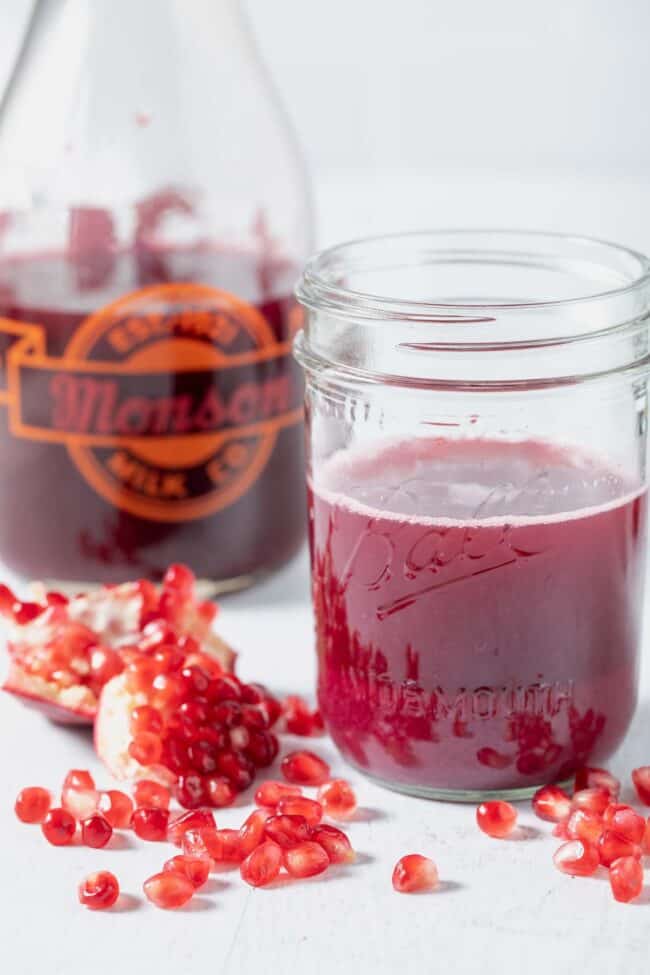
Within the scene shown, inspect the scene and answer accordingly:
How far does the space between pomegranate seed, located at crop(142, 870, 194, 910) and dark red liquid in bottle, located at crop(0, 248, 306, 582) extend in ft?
2.08

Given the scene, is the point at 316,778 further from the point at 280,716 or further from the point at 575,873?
the point at 575,873

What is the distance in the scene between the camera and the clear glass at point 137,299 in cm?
177

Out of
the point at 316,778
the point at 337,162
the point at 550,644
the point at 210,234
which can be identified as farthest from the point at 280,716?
the point at 337,162

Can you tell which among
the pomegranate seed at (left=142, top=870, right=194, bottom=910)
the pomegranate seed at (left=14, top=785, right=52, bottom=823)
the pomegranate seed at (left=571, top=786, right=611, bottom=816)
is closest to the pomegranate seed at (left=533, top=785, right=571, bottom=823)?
the pomegranate seed at (left=571, top=786, right=611, bottom=816)

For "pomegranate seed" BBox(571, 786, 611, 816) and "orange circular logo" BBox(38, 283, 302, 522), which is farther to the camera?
"orange circular logo" BBox(38, 283, 302, 522)

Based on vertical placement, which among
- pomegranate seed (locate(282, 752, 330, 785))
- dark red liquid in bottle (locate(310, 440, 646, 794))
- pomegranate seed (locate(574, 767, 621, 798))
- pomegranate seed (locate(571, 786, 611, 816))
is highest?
dark red liquid in bottle (locate(310, 440, 646, 794))

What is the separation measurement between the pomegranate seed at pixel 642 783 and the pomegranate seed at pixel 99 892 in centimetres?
48

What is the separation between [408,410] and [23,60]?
81cm

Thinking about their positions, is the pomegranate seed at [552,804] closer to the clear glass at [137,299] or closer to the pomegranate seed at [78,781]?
the pomegranate seed at [78,781]

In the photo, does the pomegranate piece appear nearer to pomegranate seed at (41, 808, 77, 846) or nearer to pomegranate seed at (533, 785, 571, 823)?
pomegranate seed at (533, 785, 571, 823)

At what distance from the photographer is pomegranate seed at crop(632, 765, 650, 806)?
1.39 m

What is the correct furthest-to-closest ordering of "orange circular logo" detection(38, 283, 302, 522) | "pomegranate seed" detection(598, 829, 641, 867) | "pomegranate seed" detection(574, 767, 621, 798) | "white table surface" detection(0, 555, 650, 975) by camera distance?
"orange circular logo" detection(38, 283, 302, 522) < "pomegranate seed" detection(574, 767, 621, 798) < "pomegranate seed" detection(598, 829, 641, 867) < "white table surface" detection(0, 555, 650, 975)

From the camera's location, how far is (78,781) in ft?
4.64

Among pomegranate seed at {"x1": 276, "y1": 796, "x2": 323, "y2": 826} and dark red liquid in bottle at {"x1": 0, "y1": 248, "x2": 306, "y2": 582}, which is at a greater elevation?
dark red liquid in bottle at {"x1": 0, "y1": 248, "x2": 306, "y2": 582}
